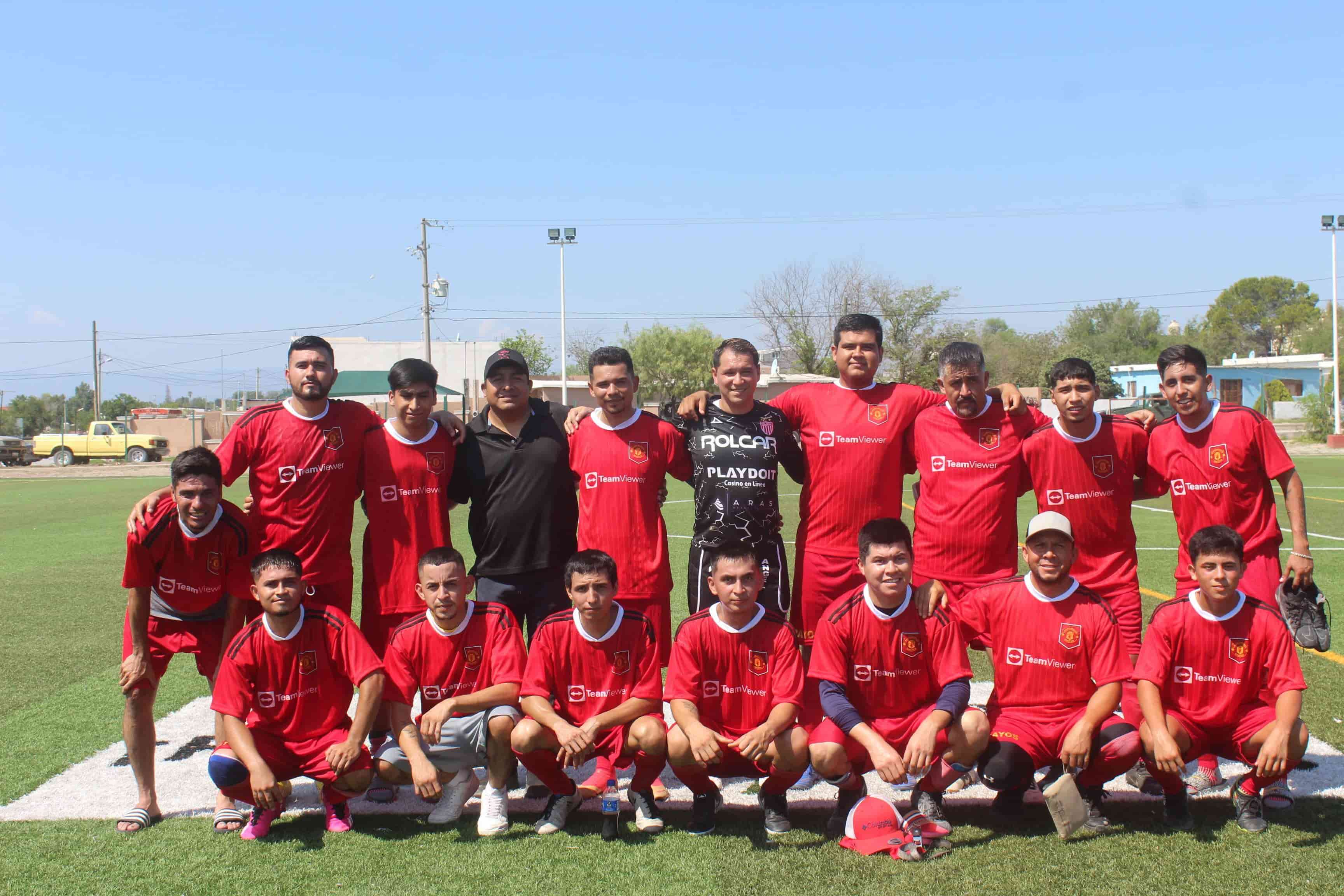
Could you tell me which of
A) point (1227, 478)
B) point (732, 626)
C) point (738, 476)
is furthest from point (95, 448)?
point (1227, 478)

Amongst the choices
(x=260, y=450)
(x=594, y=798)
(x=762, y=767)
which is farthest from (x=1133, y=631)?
(x=260, y=450)

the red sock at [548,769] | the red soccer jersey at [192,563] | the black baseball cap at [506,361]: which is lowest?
the red sock at [548,769]

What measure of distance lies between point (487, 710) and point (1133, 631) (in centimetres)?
300

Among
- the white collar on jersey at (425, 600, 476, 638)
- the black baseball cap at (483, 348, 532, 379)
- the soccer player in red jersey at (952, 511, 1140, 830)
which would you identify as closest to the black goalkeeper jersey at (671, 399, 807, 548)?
the black baseball cap at (483, 348, 532, 379)

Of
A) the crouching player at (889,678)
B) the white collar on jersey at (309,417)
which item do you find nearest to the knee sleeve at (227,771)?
A: the white collar on jersey at (309,417)

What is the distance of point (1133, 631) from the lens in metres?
4.75

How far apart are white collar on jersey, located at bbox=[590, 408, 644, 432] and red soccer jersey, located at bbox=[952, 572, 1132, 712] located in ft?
6.37

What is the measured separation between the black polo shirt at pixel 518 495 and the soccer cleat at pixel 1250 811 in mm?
3120

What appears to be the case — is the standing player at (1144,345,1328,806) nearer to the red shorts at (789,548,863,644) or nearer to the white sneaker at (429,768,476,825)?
the red shorts at (789,548,863,644)

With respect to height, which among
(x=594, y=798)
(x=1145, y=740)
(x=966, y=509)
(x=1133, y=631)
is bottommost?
(x=594, y=798)

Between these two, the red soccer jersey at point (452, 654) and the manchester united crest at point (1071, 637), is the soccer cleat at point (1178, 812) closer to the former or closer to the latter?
the manchester united crest at point (1071, 637)

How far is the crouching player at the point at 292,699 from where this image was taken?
166 inches

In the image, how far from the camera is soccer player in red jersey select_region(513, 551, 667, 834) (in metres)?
4.26

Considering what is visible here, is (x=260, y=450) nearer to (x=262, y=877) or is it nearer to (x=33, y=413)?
(x=262, y=877)
